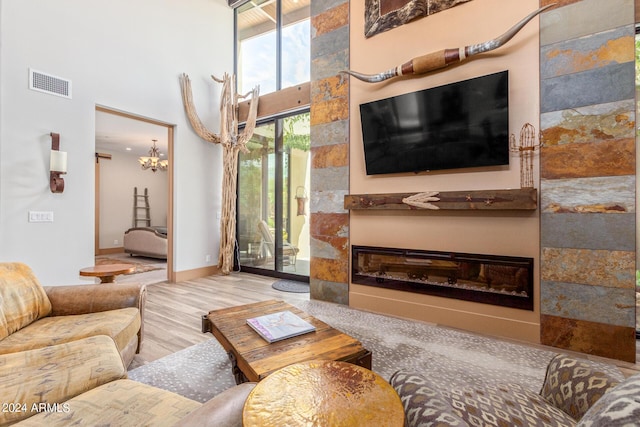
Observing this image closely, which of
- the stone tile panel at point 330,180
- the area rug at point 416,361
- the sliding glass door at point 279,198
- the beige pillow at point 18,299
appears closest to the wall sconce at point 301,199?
the sliding glass door at point 279,198

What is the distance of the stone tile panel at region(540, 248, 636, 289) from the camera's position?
219cm

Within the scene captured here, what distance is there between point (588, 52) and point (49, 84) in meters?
5.12

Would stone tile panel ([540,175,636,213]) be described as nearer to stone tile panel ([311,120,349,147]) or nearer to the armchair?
the armchair

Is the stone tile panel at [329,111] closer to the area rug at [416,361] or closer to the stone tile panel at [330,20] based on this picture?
the stone tile panel at [330,20]

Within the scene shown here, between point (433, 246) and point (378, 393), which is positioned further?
point (433, 246)

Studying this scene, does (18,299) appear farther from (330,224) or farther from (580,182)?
(580,182)

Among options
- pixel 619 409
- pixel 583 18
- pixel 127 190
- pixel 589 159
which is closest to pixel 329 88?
pixel 583 18

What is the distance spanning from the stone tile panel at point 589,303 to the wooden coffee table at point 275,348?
1.84m

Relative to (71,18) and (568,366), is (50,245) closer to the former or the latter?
(71,18)

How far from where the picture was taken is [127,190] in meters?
8.51

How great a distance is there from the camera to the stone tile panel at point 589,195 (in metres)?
2.18

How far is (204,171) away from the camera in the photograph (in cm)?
505

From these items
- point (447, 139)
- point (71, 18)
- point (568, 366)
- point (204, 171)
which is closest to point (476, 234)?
point (447, 139)

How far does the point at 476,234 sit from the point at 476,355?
3.44ft
